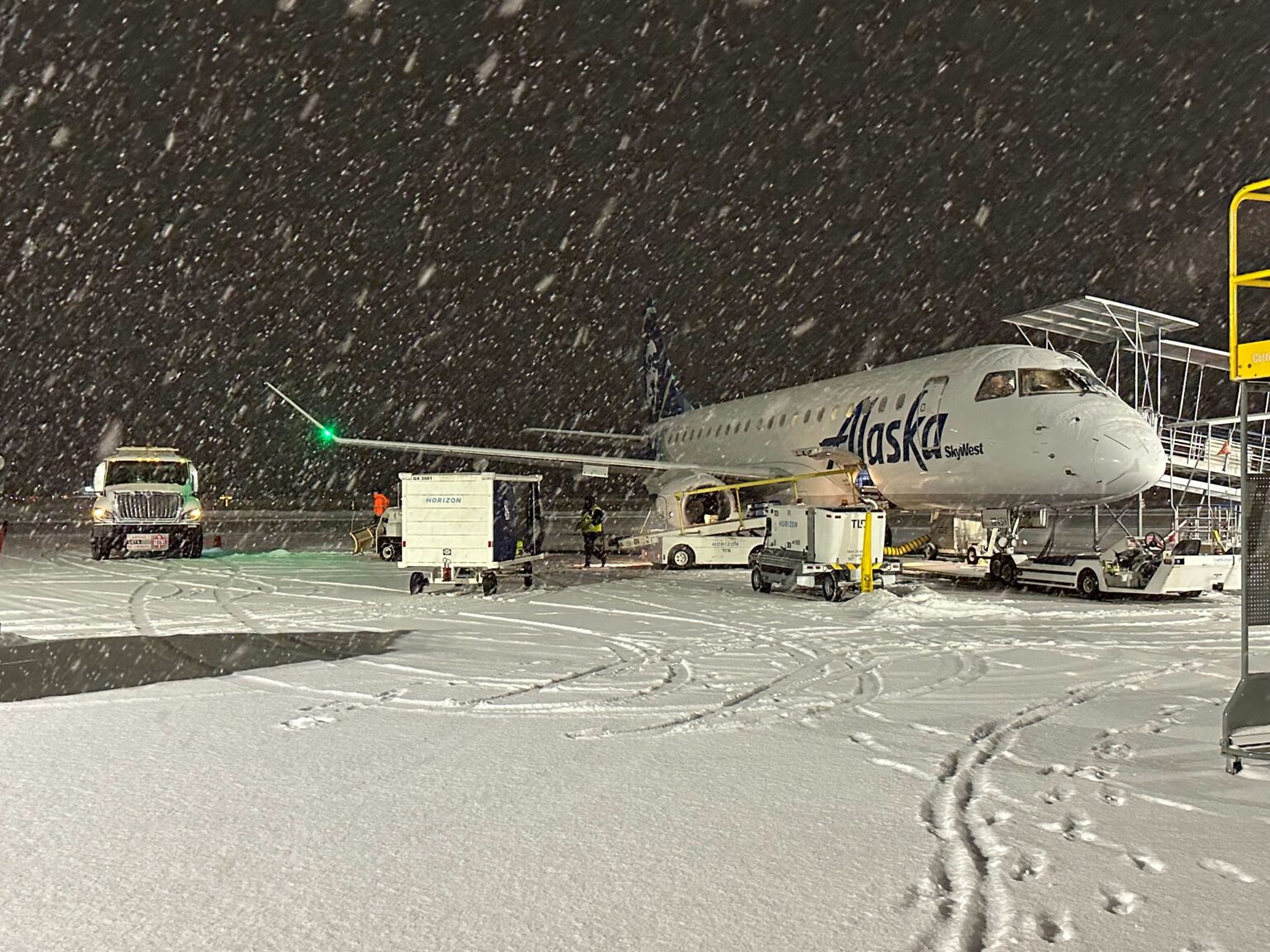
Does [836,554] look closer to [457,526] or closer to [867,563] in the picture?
[867,563]

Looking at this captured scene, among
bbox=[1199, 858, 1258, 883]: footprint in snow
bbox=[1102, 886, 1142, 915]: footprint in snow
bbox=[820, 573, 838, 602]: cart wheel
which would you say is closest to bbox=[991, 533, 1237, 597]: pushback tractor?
bbox=[820, 573, 838, 602]: cart wheel

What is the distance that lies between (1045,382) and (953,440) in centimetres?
169

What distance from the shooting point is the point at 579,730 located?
6.54 meters

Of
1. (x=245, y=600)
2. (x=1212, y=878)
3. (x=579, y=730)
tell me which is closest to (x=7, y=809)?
(x=579, y=730)

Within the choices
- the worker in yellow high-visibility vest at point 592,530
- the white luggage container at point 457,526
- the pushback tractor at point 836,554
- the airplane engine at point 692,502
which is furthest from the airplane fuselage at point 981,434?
the white luggage container at point 457,526

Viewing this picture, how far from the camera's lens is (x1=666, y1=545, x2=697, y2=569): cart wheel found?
21.7 meters

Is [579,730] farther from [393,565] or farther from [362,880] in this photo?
[393,565]

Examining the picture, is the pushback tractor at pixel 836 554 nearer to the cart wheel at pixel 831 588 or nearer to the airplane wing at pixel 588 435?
the cart wheel at pixel 831 588

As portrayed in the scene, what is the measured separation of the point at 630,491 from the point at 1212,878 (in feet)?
391

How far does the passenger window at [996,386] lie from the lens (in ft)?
53.4

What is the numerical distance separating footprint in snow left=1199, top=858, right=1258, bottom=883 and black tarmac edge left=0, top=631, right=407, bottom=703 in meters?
7.37

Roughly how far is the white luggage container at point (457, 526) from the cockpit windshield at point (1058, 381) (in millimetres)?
8418

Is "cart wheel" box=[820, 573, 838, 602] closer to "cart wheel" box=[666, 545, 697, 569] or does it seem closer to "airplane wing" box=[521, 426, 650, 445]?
"cart wheel" box=[666, 545, 697, 569]

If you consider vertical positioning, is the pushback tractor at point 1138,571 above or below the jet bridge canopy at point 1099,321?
below
